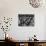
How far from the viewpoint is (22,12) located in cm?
442

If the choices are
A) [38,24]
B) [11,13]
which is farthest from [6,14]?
[38,24]

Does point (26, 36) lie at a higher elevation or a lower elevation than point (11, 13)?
lower

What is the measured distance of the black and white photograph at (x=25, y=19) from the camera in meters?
4.41

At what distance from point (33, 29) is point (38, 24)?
239mm

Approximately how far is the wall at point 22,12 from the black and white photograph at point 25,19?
0.34 feet

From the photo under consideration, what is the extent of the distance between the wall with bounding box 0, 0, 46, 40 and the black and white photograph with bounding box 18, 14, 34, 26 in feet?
0.34

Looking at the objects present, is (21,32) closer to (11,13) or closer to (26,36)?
(26,36)

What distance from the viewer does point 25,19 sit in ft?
14.5

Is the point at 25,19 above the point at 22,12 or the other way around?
the other way around

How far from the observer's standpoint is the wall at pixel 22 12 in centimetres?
436

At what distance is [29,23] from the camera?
442 cm

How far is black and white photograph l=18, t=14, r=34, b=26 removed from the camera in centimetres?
441

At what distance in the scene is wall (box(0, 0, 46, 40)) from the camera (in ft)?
14.3

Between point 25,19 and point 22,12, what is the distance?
0.85ft
